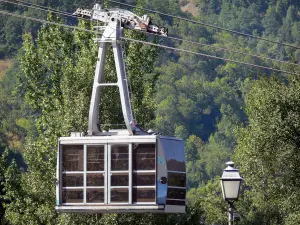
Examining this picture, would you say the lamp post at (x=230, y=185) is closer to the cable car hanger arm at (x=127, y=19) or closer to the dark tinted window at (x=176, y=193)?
the dark tinted window at (x=176, y=193)

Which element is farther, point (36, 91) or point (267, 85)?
point (267, 85)

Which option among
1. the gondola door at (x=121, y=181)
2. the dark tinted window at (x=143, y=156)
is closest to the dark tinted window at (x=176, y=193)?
the dark tinted window at (x=143, y=156)

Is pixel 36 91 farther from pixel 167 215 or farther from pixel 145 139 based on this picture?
pixel 145 139

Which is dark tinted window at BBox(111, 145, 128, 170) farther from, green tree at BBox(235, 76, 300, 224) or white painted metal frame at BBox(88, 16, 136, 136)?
green tree at BBox(235, 76, 300, 224)

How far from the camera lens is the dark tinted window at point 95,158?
125 feet

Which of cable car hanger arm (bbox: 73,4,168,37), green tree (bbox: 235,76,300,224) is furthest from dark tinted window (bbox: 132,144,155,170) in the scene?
green tree (bbox: 235,76,300,224)

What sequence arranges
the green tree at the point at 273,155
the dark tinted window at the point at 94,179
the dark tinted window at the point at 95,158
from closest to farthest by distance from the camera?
the dark tinted window at the point at 95,158 < the dark tinted window at the point at 94,179 < the green tree at the point at 273,155

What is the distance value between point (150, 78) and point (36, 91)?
4622 millimetres

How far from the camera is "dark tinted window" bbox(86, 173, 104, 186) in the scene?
38219 millimetres

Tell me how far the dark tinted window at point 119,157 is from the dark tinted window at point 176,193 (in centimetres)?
150

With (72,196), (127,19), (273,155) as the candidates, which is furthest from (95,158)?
(273,155)

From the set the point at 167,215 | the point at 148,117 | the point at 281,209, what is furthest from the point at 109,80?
the point at 281,209

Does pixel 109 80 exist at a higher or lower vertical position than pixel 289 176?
higher

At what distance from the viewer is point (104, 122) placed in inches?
1951
